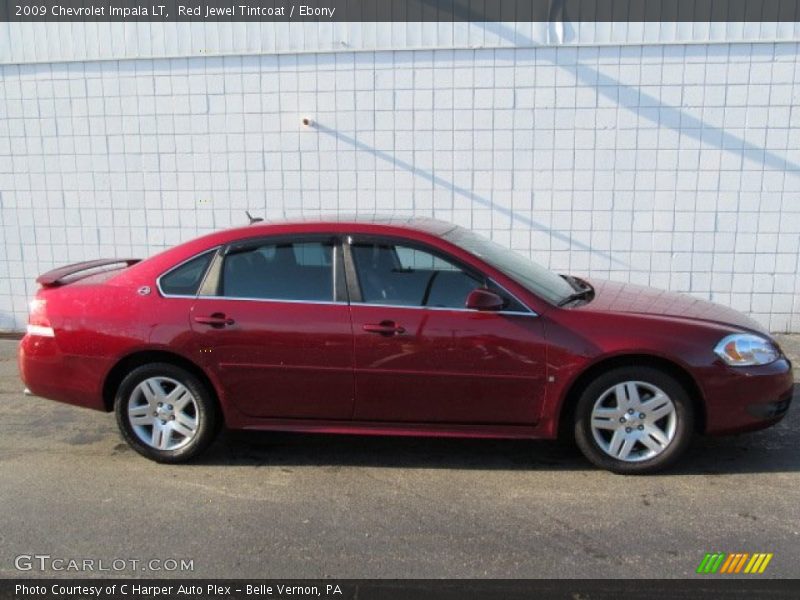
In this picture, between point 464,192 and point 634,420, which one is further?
point 464,192

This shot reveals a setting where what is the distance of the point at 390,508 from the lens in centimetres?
371

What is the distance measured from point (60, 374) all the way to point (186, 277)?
3.42 feet

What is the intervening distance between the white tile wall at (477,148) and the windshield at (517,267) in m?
2.65

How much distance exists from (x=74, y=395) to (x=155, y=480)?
82 cm

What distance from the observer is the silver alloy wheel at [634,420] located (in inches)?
155

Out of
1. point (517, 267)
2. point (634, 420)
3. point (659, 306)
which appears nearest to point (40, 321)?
point (517, 267)

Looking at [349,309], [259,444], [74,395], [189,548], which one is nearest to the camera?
[189,548]

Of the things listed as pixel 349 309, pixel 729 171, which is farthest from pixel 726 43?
pixel 349 309

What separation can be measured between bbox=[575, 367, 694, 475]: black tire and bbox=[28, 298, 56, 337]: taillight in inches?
133

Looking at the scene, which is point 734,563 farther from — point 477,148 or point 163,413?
point 477,148

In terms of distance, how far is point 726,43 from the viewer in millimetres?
6762

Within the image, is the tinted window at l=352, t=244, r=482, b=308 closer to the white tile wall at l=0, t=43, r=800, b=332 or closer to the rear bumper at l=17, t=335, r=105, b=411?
the rear bumper at l=17, t=335, r=105, b=411
